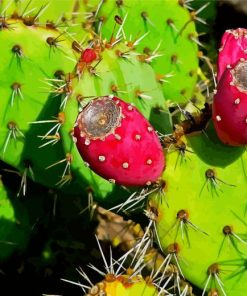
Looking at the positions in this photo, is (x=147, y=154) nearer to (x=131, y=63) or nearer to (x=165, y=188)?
(x=165, y=188)

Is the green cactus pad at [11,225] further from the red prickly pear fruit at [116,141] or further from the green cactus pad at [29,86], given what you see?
the red prickly pear fruit at [116,141]

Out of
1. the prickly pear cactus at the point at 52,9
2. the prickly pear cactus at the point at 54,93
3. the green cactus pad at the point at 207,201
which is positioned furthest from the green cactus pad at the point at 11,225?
the green cactus pad at the point at 207,201

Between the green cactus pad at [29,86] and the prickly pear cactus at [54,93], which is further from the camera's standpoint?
the green cactus pad at [29,86]

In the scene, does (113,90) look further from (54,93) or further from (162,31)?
(162,31)

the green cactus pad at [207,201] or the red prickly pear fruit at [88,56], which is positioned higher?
the red prickly pear fruit at [88,56]

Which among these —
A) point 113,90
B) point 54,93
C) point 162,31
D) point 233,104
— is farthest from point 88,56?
point 162,31

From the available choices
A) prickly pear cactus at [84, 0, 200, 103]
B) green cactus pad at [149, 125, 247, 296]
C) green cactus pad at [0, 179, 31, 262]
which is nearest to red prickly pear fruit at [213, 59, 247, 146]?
→ green cactus pad at [149, 125, 247, 296]

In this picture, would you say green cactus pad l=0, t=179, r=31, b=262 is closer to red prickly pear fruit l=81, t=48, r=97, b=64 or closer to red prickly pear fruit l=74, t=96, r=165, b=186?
red prickly pear fruit l=81, t=48, r=97, b=64

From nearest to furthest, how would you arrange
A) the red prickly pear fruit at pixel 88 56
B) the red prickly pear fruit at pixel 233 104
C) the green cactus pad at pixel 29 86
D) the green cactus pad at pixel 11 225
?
the red prickly pear fruit at pixel 233 104, the red prickly pear fruit at pixel 88 56, the green cactus pad at pixel 29 86, the green cactus pad at pixel 11 225
